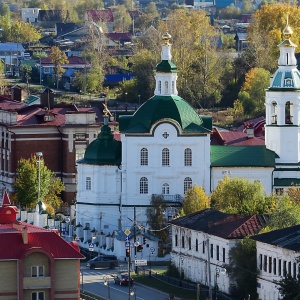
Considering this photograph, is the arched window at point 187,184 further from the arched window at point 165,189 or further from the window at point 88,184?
the window at point 88,184

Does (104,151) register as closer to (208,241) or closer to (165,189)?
(165,189)

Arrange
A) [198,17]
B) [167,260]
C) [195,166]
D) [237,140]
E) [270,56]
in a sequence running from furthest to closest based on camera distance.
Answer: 1. [198,17]
2. [270,56]
3. [237,140]
4. [195,166]
5. [167,260]

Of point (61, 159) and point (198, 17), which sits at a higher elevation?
point (198, 17)

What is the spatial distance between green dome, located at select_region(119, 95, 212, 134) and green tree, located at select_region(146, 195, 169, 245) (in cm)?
319

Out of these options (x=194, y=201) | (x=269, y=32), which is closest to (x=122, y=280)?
(x=194, y=201)

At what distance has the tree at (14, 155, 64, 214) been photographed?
108 metres

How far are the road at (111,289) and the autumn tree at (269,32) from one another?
6240cm

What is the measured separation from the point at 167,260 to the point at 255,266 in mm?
13156

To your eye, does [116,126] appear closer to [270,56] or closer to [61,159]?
[61,159]

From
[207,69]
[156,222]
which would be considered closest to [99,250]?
[156,222]

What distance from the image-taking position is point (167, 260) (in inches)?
3762

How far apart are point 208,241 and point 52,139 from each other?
93.8 ft

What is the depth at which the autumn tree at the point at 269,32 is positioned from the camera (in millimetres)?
153750

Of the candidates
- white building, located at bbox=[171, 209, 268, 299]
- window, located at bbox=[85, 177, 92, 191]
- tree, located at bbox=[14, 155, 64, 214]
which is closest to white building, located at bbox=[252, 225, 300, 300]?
white building, located at bbox=[171, 209, 268, 299]
